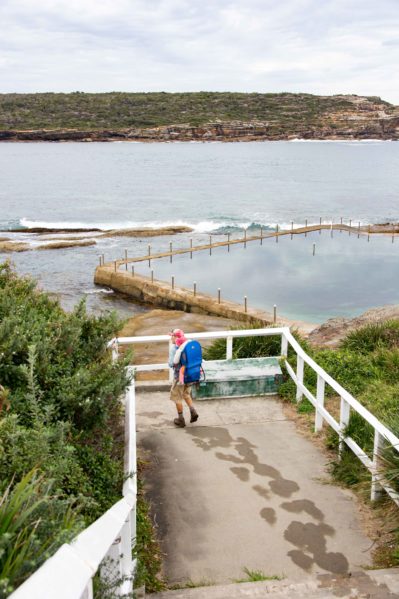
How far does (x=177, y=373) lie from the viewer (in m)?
8.68

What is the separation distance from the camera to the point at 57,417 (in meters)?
4.86

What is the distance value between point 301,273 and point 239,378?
31.5 meters

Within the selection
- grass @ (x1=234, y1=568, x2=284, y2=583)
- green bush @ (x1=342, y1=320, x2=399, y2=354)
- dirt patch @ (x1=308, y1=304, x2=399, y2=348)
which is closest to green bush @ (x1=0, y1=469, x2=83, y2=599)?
grass @ (x1=234, y1=568, x2=284, y2=583)

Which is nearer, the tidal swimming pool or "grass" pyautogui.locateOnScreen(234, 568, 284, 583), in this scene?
"grass" pyautogui.locateOnScreen(234, 568, 284, 583)

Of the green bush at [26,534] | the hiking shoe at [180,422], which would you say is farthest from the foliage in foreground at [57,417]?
the hiking shoe at [180,422]

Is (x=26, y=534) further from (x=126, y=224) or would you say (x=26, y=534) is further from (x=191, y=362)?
(x=126, y=224)

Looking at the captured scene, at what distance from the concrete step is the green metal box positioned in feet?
15.8

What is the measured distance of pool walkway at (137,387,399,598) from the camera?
532 cm

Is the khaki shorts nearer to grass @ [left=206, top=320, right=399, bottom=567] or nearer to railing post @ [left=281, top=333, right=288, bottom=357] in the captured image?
grass @ [left=206, top=320, right=399, bottom=567]

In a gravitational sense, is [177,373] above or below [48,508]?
below

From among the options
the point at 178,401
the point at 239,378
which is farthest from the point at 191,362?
the point at 239,378

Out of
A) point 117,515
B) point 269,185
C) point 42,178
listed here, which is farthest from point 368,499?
point 42,178

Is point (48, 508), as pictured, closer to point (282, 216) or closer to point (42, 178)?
point (282, 216)

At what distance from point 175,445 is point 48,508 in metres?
5.12
